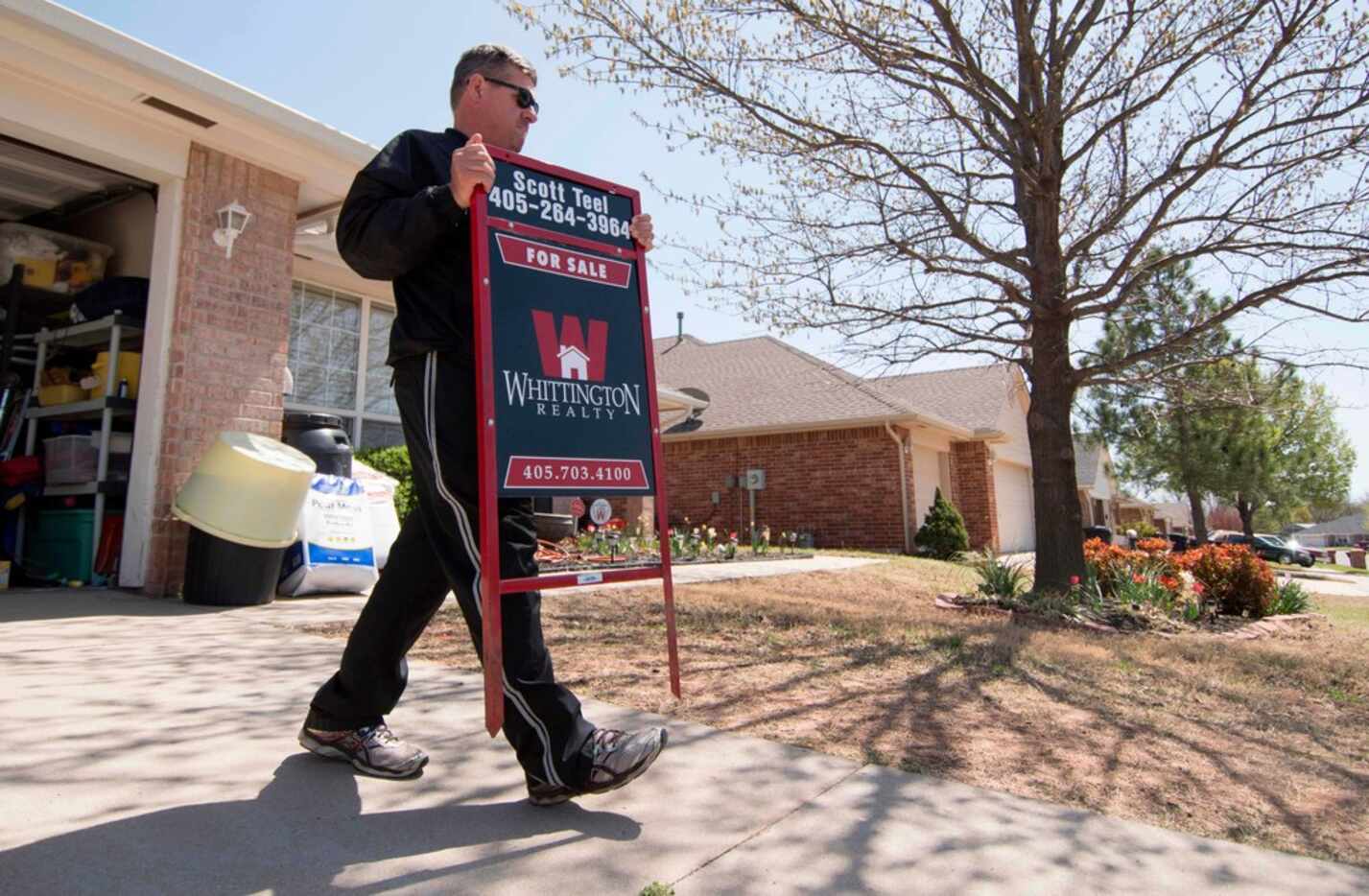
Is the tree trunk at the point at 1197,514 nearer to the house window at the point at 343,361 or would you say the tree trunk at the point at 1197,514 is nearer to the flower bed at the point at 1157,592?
the flower bed at the point at 1157,592

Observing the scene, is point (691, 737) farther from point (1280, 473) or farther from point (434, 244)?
point (1280, 473)

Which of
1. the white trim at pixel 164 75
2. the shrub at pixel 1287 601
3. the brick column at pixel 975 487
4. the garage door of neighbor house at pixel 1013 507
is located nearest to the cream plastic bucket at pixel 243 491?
the white trim at pixel 164 75

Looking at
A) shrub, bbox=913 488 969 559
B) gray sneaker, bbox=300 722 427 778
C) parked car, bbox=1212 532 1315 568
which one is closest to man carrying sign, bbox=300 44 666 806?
gray sneaker, bbox=300 722 427 778

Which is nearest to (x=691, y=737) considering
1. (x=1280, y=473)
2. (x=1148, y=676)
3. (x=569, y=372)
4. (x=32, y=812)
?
(x=569, y=372)

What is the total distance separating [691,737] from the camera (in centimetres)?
272

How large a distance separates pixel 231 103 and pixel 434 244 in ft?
13.9

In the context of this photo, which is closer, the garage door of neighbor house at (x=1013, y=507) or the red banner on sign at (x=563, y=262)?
the red banner on sign at (x=563, y=262)

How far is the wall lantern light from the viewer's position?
5766 mm

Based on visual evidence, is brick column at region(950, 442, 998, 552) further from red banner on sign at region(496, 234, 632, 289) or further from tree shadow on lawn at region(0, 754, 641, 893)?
tree shadow on lawn at region(0, 754, 641, 893)

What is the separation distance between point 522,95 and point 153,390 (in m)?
4.43

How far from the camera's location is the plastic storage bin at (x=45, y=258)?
663 centimetres

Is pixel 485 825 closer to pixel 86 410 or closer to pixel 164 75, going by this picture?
pixel 164 75

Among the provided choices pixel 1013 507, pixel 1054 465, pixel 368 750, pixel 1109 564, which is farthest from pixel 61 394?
pixel 1013 507

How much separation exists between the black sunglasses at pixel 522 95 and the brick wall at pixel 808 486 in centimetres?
1398
